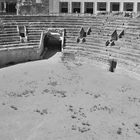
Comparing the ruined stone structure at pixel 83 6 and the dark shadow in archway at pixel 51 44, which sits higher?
the ruined stone structure at pixel 83 6

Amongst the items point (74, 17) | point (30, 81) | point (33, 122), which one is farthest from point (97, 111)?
point (74, 17)

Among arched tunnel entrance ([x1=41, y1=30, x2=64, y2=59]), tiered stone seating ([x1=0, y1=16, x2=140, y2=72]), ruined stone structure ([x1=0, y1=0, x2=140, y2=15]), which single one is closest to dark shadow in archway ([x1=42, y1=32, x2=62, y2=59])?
arched tunnel entrance ([x1=41, y1=30, x2=64, y2=59])

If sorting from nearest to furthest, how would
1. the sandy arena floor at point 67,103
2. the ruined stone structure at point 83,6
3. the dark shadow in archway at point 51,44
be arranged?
the sandy arena floor at point 67,103, the dark shadow in archway at point 51,44, the ruined stone structure at point 83,6

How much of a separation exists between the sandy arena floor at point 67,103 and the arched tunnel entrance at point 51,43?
5.31 m

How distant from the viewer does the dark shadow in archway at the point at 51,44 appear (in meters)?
35.7

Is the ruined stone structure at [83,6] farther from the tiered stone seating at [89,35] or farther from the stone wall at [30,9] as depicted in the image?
the tiered stone seating at [89,35]

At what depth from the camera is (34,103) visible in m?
20.7

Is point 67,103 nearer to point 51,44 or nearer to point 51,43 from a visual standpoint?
point 51,44

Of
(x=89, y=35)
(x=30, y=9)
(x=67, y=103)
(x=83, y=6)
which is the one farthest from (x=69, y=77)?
(x=83, y=6)

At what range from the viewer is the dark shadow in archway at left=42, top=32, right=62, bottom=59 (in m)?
35.7

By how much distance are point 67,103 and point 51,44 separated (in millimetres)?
18625

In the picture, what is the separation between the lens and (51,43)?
38.6 meters

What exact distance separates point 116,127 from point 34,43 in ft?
65.1

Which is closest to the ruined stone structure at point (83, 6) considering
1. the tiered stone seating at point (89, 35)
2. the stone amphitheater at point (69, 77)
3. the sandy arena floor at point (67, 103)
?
the tiered stone seating at point (89, 35)
